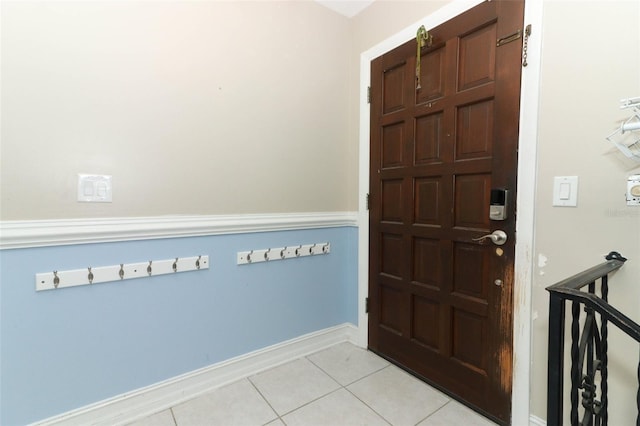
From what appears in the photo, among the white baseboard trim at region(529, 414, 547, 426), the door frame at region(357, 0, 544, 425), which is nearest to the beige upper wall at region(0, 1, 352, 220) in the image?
the door frame at region(357, 0, 544, 425)

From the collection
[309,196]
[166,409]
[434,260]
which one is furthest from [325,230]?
[166,409]

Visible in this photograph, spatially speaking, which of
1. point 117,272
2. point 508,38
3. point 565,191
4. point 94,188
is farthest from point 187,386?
point 508,38

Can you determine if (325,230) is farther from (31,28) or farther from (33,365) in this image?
(31,28)

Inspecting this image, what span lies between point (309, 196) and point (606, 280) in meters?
1.61

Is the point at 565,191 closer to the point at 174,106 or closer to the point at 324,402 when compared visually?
the point at 324,402

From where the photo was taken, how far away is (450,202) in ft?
5.32

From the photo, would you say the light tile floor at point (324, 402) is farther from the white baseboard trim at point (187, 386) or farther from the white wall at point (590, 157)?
the white wall at point (590, 157)

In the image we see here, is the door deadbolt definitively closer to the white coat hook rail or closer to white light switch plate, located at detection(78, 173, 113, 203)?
the white coat hook rail

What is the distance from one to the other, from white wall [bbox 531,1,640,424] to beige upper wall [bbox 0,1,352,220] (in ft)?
4.37

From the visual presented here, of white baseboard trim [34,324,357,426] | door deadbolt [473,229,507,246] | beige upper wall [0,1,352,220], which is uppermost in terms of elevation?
beige upper wall [0,1,352,220]

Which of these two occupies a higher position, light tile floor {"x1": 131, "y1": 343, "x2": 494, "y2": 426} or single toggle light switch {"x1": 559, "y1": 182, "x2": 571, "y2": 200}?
single toggle light switch {"x1": 559, "y1": 182, "x2": 571, "y2": 200}

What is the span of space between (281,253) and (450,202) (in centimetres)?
112

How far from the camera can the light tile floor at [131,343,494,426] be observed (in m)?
1.49

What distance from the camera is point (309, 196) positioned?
213 centimetres
